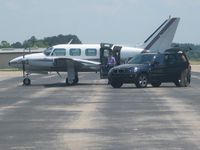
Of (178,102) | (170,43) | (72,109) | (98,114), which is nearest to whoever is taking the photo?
(98,114)

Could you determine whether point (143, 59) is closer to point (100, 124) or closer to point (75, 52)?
point (75, 52)

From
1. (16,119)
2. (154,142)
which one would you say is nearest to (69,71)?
(16,119)

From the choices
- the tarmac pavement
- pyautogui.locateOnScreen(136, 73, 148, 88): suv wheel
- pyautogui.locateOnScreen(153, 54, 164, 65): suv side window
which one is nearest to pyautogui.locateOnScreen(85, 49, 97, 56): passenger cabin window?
pyautogui.locateOnScreen(153, 54, 164, 65): suv side window

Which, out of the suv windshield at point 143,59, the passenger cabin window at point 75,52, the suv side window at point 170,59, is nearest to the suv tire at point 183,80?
the suv side window at point 170,59

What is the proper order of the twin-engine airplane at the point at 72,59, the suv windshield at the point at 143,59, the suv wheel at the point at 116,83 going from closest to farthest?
the suv wheel at the point at 116,83
the suv windshield at the point at 143,59
the twin-engine airplane at the point at 72,59

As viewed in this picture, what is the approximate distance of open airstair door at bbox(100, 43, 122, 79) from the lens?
39.2 metres

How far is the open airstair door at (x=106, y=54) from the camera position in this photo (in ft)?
128

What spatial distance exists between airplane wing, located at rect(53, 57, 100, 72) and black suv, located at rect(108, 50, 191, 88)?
4.59 metres

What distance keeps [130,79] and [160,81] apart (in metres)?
1.92

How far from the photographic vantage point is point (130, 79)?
111ft

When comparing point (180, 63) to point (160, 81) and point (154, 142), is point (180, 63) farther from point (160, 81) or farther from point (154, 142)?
point (154, 142)

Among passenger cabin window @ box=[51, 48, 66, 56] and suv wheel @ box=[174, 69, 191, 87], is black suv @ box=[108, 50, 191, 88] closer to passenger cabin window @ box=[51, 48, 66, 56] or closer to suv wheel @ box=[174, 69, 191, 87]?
suv wheel @ box=[174, 69, 191, 87]

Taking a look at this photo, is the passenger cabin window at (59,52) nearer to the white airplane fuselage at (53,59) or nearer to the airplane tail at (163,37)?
the white airplane fuselage at (53,59)

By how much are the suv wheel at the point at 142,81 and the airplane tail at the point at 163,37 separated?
9.66 metres
